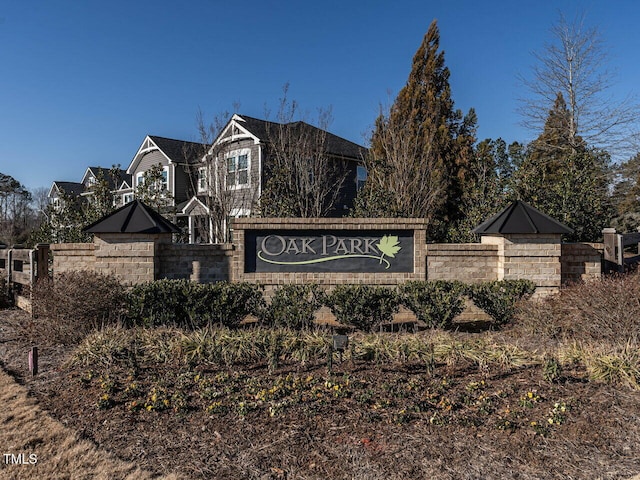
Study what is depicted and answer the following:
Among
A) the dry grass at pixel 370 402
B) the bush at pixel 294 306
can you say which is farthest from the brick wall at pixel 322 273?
Answer: the dry grass at pixel 370 402

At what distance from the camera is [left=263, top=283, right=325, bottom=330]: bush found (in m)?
8.18

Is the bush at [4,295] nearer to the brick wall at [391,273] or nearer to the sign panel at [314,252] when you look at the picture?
the brick wall at [391,273]

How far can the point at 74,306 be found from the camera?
7.43m

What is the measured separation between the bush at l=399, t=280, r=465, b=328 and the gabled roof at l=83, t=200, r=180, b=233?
5.06 meters

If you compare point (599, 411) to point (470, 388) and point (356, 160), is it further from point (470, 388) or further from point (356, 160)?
point (356, 160)

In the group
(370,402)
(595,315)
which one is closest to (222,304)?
(370,402)

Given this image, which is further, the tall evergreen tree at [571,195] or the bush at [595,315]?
the tall evergreen tree at [571,195]

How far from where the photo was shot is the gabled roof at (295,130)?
63.4 feet

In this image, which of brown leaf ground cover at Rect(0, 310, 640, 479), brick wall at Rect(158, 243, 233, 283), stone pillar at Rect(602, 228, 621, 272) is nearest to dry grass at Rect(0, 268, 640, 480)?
brown leaf ground cover at Rect(0, 310, 640, 479)

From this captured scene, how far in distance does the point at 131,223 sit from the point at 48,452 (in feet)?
19.8

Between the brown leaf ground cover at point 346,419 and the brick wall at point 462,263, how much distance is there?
13.8 feet

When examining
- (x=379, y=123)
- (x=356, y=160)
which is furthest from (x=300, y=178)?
(x=356, y=160)

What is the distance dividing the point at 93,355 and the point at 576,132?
19.5m

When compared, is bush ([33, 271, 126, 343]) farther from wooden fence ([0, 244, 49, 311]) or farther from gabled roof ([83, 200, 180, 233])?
wooden fence ([0, 244, 49, 311])
